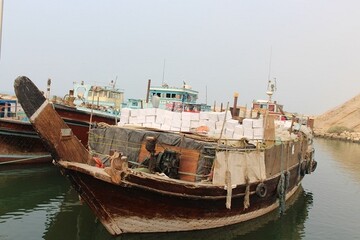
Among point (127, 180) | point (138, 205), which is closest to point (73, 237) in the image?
point (138, 205)

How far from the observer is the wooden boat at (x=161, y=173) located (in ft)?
27.3

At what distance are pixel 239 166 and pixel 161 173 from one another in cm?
237

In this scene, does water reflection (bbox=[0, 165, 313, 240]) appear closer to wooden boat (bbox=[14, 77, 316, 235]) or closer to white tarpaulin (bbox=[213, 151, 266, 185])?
wooden boat (bbox=[14, 77, 316, 235])

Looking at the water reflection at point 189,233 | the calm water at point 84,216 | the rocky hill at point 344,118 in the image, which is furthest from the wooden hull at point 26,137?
the rocky hill at point 344,118

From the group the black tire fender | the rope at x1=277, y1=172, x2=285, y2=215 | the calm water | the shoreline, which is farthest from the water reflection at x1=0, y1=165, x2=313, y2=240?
the shoreline

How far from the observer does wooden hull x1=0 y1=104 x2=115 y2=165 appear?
57.9 feet

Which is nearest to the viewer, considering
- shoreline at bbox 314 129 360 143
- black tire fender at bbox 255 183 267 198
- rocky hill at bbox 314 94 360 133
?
black tire fender at bbox 255 183 267 198

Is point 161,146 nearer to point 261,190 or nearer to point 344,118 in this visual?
point 261,190

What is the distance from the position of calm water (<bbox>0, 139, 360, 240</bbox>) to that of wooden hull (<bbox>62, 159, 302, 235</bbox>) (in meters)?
0.37

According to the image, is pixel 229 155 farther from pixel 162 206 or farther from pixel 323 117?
pixel 323 117

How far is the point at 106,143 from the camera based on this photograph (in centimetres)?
1139

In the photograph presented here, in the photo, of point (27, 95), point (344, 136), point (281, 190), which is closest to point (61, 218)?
point (27, 95)

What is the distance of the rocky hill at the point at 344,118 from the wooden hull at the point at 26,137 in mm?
64591

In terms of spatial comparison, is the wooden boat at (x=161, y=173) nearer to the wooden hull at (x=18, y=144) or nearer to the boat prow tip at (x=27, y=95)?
the boat prow tip at (x=27, y=95)
